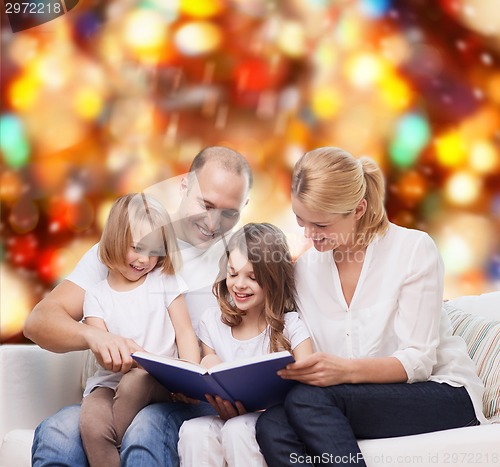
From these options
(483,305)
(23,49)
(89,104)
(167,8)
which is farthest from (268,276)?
(23,49)

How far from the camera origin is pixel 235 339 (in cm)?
148

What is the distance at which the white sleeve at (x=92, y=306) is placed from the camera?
1484mm

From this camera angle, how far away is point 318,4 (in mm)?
2654

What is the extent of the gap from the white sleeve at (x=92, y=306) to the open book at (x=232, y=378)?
21 cm

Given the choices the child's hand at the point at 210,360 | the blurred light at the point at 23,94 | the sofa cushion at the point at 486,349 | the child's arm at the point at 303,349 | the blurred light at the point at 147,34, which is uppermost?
the blurred light at the point at 147,34

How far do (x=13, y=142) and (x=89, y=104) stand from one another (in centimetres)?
31

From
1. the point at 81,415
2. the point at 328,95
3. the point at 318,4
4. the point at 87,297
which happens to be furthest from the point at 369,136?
the point at 81,415

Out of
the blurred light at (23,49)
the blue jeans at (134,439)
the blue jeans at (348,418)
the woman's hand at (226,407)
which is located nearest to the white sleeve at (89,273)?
the blue jeans at (134,439)

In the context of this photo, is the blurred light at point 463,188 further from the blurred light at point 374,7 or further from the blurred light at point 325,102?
the blurred light at point 374,7

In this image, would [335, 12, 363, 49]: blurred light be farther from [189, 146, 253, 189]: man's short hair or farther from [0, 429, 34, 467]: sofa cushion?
[0, 429, 34, 467]: sofa cushion

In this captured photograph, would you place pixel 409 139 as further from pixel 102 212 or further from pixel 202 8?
pixel 102 212

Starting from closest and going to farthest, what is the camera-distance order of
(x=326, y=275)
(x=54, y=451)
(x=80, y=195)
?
1. (x=54, y=451)
2. (x=326, y=275)
3. (x=80, y=195)

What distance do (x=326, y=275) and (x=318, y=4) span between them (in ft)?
4.90

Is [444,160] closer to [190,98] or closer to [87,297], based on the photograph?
[190,98]
